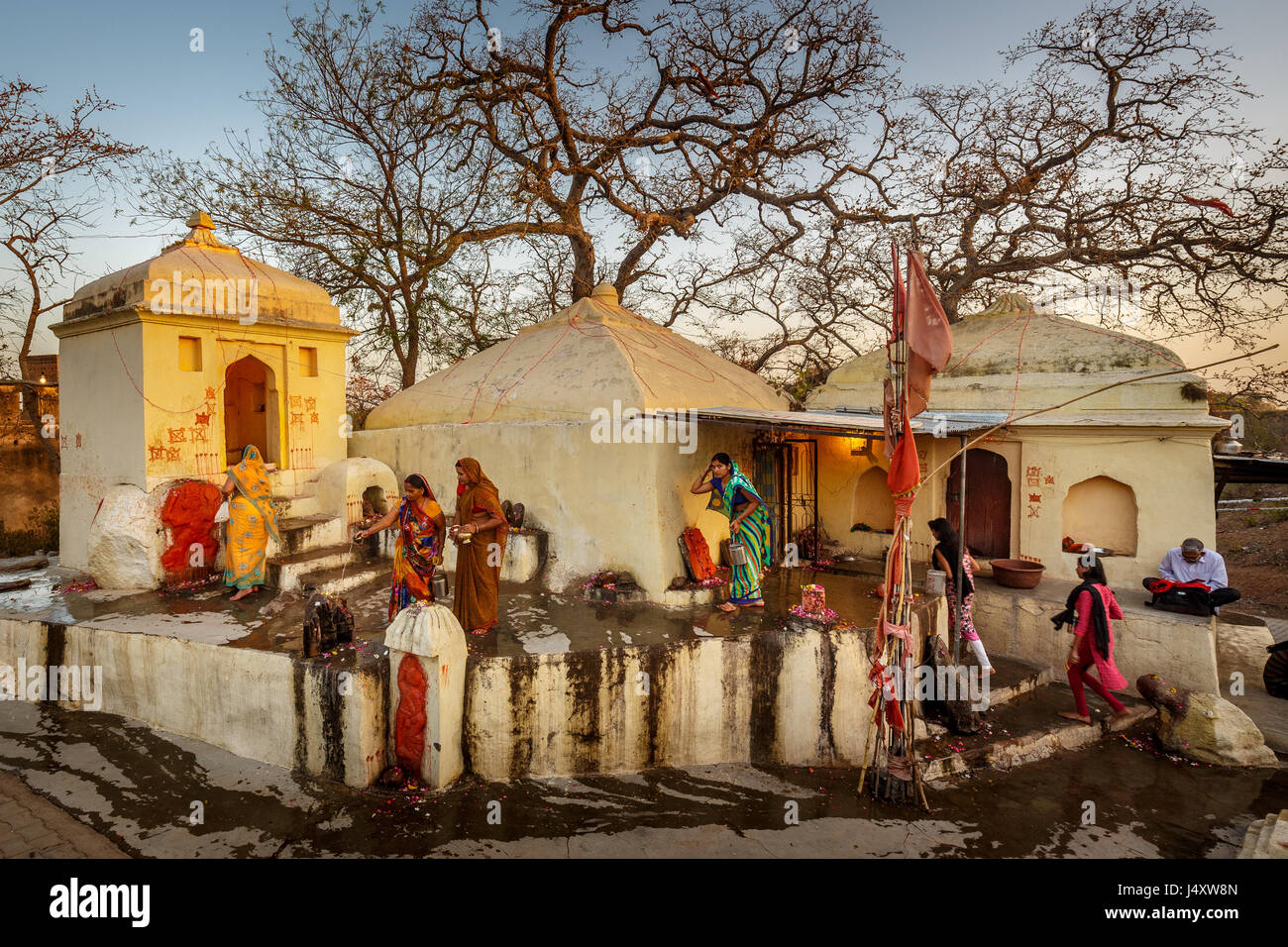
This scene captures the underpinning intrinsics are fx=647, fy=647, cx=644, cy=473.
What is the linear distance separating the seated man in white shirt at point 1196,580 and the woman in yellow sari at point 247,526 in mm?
10729

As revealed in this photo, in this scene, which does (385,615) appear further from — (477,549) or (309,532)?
(309,532)

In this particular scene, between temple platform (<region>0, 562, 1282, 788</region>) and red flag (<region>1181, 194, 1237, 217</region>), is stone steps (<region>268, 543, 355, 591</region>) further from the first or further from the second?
red flag (<region>1181, 194, 1237, 217</region>)

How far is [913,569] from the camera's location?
9734mm

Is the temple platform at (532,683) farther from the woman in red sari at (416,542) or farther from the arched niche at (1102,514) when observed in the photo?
the arched niche at (1102,514)

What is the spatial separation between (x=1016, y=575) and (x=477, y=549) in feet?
23.4

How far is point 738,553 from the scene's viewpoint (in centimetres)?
658

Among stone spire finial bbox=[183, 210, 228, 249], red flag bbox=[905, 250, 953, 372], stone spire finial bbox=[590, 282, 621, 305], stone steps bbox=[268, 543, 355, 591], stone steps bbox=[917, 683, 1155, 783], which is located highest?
stone spire finial bbox=[183, 210, 228, 249]

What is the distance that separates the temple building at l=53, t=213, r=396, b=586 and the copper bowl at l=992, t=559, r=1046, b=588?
853 centimetres

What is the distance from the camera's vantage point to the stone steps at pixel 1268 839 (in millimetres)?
4008

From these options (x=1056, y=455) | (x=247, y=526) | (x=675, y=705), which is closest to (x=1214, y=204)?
(x=1056, y=455)

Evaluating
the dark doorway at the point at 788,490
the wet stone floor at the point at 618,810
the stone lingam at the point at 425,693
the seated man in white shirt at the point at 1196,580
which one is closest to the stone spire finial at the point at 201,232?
the wet stone floor at the point at 618,810

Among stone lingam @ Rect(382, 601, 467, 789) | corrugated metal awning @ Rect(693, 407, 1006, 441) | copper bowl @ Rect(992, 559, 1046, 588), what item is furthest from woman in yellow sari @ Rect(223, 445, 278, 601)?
copper bowl @ Rect(992, 559, 1046, 588)

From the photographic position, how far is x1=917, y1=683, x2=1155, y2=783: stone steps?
5797 millimetres
